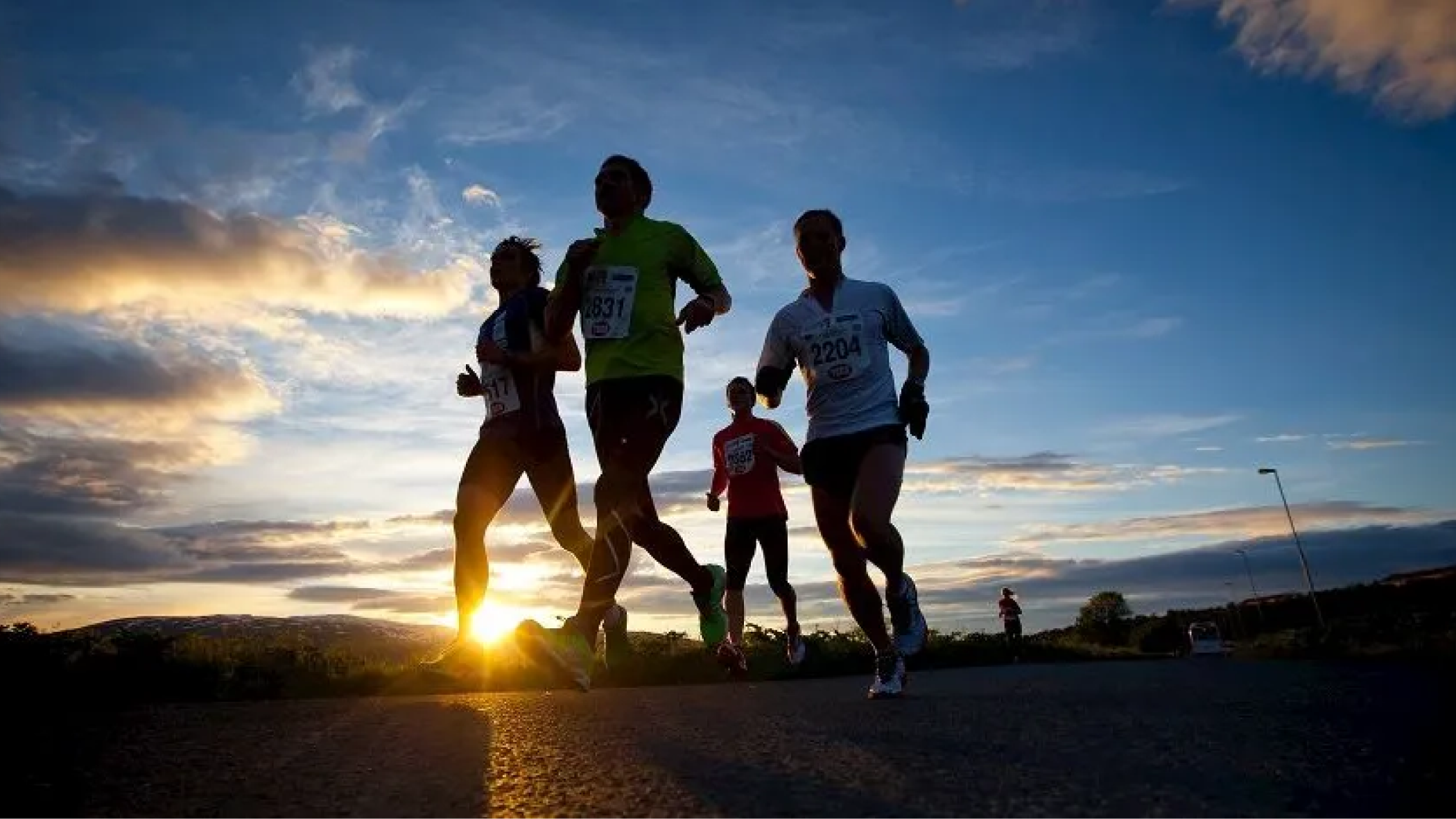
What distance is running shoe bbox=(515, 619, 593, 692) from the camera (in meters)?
4.43

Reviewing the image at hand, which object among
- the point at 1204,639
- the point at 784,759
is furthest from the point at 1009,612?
the point at 784,759

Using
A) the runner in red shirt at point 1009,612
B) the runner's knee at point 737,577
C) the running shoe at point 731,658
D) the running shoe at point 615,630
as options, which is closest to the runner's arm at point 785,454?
the runner's knee at point 737,577

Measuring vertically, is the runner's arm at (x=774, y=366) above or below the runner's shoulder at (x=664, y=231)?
below

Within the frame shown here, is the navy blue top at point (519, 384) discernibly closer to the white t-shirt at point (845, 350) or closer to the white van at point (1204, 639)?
the white t-shirt at point (845, 350)

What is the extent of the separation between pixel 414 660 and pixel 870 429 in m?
4.53

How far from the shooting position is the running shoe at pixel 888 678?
488 cm

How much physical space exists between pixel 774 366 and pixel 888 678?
1816mm

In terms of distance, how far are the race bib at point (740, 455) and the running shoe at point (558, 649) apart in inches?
183

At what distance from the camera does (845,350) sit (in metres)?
5.33

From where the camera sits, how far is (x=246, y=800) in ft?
7.20

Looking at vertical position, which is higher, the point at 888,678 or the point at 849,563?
the point at 849,563

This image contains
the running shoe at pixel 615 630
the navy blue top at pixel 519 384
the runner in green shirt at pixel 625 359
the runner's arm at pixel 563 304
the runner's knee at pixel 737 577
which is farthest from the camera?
the runner's knee at pixel 737 577

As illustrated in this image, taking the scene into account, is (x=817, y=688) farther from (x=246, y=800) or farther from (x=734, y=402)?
(x=246, y=800)

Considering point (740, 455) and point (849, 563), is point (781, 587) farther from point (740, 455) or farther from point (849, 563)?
point (849, 563)
